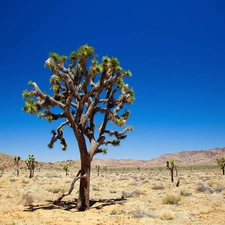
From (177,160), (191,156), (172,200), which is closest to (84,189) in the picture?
(172,200)

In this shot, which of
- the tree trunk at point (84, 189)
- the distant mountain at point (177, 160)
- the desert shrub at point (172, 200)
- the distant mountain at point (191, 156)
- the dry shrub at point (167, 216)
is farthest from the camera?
the distant mountain at point (177, 160)

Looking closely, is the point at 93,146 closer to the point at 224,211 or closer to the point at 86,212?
the point at 86,212

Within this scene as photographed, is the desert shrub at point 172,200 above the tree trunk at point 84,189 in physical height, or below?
below

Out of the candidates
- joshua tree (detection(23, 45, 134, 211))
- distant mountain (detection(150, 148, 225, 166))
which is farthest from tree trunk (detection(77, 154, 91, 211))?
distant mountain (detection(150, 148, 225, 166))

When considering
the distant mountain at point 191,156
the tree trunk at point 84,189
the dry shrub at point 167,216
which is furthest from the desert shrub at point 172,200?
the distant mountain at point 191,156

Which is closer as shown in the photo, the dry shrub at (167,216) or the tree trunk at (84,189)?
the dry shrub at (167,216)

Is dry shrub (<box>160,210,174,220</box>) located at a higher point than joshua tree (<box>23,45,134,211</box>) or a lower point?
lower

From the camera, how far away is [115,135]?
41.1 feet

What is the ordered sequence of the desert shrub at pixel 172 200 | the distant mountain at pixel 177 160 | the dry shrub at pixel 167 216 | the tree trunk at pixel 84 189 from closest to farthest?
the dry shrub at pixel 167 216, the tree trunk at pixel 84 189, the desert shrub at pixel 172 200, the distant mountain at pixel 177 160

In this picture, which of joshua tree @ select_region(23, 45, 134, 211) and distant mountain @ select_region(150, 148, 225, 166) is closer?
joshua tree @ select_region(23, 45, 134, 211)

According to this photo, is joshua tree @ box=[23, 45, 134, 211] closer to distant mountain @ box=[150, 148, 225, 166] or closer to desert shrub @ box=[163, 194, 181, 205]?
desert shrub @ box=[163, 194, 181, 205]

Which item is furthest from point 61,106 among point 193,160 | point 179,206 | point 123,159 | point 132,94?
point 123,159

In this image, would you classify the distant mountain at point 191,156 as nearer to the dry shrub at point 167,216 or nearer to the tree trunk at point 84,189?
the tree trunk at point 84,189

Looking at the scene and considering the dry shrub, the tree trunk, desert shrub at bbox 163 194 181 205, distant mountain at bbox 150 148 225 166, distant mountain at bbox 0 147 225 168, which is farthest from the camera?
distant mountain at bbox 0 147 225 168
